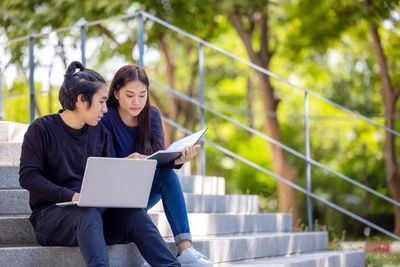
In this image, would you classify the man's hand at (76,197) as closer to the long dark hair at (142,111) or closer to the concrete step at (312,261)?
the long dark hair at (142,111)

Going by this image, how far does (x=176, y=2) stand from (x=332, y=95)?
343 inches

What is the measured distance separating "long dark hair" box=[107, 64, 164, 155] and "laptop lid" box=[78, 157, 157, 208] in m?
0.71

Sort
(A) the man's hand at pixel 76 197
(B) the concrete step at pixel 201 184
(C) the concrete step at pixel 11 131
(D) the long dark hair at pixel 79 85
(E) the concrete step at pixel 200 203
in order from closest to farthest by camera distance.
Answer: (A) the man's hand at pixel 76 197 < (D) the long dark hair at pixel 79 85 < (E) the concrete step at pixel 200 203 < (C) the concrete step at pixel 11 131 < (B) the concrete step at pixel 201 184

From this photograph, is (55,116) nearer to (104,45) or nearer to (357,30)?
(104,45)

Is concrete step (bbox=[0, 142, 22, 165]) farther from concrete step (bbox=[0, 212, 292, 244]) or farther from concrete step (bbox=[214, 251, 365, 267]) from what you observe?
concrete step (bbox=[214, 251, 365, 267])

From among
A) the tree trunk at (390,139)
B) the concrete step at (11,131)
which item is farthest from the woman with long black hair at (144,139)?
the tree trunk at (390,139)

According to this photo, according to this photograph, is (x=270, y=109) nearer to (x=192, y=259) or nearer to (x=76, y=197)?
(x=192, y=259)

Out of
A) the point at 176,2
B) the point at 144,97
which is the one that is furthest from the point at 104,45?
the point at 144,97

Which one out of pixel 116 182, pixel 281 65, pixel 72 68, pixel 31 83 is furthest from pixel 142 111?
pixel 281 65

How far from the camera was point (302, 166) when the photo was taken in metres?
15.4

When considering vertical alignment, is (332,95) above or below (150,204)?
above

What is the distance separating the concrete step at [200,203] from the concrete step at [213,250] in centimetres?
42

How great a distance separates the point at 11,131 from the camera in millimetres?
5473

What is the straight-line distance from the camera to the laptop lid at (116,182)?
3.18m
